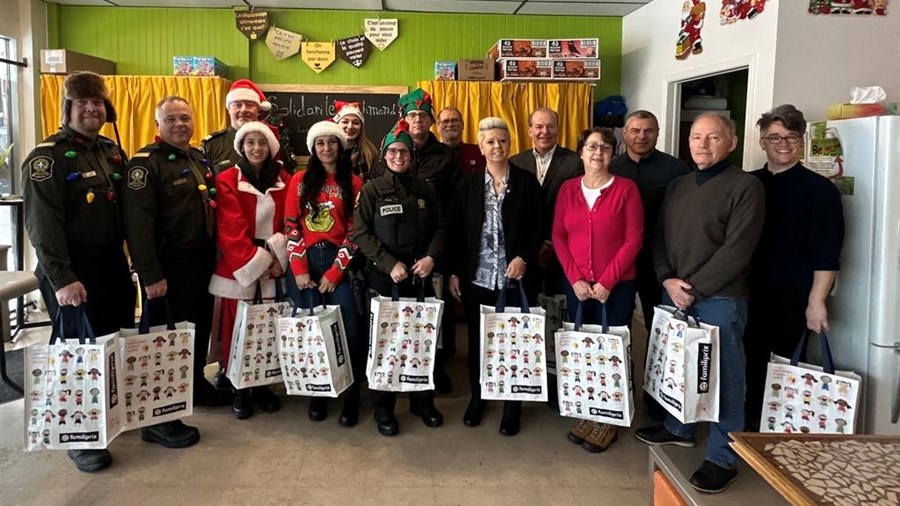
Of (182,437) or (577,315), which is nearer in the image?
(577,315)

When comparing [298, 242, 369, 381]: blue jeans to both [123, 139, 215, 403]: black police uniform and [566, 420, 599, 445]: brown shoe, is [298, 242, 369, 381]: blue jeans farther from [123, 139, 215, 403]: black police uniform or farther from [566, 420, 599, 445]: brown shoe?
[566, 420, 599, 445]: brown shoe

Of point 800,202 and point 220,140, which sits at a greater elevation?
point 220,140

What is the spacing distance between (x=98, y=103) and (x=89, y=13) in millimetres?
3242

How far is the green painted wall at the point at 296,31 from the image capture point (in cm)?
480

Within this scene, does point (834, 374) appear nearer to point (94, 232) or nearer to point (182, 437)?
point (182, 437)

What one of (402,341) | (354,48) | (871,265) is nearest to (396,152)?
(402,341)

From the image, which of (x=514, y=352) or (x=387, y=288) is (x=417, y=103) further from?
(x=514, y=352)

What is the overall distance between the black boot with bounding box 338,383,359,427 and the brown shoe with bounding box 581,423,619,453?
1.08m

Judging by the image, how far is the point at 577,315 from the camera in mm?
2424

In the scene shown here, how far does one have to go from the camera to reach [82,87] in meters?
2.25

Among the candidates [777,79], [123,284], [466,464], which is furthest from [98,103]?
[777,79]

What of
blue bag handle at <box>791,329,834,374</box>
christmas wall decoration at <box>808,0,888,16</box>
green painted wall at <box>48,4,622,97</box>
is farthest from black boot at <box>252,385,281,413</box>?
christmas wall decoration at <box>808,0,888,16</box>

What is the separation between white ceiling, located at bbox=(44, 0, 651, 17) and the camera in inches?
182

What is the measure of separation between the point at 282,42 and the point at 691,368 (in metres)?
4.17
